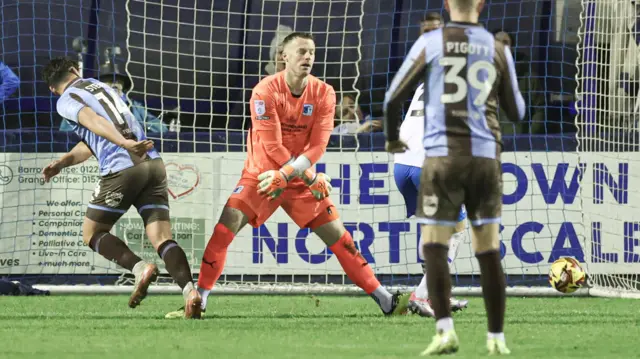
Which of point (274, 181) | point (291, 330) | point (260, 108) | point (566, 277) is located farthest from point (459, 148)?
point (566, 277)

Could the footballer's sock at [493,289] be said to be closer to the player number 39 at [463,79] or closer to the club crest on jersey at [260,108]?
the player number 39 at [463,79]

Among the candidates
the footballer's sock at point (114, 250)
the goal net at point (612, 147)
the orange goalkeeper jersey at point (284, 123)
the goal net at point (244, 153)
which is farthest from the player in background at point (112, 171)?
the goal net at point (612, 147)

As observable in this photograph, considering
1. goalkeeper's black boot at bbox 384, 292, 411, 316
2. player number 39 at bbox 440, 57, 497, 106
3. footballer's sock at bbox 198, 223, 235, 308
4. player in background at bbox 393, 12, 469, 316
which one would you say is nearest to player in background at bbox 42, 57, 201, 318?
footballer's sock at bbox 198, 223, 235, 308

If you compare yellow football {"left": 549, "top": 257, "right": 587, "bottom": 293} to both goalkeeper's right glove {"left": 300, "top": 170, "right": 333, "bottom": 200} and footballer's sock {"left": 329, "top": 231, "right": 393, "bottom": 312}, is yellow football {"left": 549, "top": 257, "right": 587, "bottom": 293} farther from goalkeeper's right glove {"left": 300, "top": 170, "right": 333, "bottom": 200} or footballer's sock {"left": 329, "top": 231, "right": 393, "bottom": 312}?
goalkeeper's right glove {"left": 300, "top": 170, "right": 333, "bottom": 200}

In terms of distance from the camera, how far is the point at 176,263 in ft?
30.3

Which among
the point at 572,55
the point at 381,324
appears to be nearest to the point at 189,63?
the point at 572,55

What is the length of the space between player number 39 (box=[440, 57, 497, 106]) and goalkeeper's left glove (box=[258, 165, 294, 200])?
9.01 ft

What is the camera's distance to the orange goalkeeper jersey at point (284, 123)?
29.9ft

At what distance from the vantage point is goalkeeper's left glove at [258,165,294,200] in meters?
8.91

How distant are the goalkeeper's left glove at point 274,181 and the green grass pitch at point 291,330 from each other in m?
0.89

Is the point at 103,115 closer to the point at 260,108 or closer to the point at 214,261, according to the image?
the point at 260,108

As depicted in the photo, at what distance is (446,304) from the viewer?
6.35 meters

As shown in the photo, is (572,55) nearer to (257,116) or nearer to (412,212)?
(412,212)

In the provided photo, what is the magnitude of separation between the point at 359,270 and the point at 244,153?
3.43m
